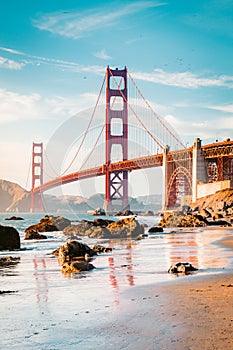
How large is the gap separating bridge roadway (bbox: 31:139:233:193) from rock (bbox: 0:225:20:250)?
46.7 m

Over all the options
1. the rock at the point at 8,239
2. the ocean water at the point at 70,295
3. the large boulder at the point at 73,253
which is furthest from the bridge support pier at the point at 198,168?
the ocean water at the point at 70,295

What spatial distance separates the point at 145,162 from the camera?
7106 centimetres

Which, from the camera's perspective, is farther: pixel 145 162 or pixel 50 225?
pixel 145 162

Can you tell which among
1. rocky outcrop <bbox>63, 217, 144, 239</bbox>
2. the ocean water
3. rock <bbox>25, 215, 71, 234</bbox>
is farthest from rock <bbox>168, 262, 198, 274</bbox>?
rock <bbox>25, 215, 71, 234</bbox>

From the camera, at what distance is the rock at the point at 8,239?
600 inches

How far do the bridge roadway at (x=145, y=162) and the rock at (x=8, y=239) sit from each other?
4667cm

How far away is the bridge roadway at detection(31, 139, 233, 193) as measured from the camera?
60875 millimetres

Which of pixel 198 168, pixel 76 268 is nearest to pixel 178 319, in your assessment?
pixel 76 268

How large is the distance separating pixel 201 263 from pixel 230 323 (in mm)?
4998

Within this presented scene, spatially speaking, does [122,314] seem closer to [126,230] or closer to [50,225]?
[126,230]

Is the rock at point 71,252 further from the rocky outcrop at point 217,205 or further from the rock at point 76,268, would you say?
the rocky outcrop at point 217,205

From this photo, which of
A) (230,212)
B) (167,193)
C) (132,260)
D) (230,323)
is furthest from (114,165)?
(230,323)

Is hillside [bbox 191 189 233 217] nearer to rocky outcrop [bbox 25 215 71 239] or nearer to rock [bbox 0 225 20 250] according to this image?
rocky outcrop [bbox 25 215 71 239]

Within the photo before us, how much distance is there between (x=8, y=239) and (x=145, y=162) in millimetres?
56168
